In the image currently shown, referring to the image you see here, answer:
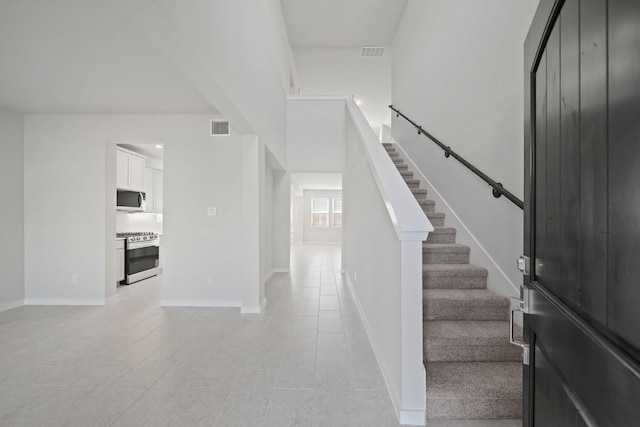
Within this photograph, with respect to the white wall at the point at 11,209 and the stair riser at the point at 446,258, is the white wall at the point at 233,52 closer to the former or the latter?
the stair riser at the point at 446,258

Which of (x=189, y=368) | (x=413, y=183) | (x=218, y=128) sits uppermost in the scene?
(x=218, y=128)

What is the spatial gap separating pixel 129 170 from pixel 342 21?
509cm

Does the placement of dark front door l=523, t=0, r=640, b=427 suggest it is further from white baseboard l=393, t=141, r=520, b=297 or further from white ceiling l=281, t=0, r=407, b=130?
white ceiling l=281, t=0, r=407, b=130

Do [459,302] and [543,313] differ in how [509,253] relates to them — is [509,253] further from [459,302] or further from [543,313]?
[543,313]

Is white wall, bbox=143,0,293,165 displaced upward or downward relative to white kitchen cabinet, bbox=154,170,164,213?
upward

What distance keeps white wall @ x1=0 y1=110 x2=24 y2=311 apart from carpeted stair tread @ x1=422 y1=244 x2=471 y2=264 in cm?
550

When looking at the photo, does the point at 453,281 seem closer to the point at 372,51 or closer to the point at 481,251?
the point at 481,251

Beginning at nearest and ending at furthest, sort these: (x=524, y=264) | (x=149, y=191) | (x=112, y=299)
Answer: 1. (x=524, y=264)
2. (x=112, y=299)
3. (x=149, y=191)

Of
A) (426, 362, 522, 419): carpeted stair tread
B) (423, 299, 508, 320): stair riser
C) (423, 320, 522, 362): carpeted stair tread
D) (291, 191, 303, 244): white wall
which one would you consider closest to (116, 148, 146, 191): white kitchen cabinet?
(423, 299, 508, 320): stair riser

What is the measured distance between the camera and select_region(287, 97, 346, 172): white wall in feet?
20.5

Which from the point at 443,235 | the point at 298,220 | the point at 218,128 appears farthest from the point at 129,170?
the point at 298,220

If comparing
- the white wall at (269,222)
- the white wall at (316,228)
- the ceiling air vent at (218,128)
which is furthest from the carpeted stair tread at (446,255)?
the white wall at (316,228)

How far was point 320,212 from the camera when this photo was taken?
13445 mm

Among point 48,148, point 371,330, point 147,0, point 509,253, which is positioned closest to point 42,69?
point 48,148
